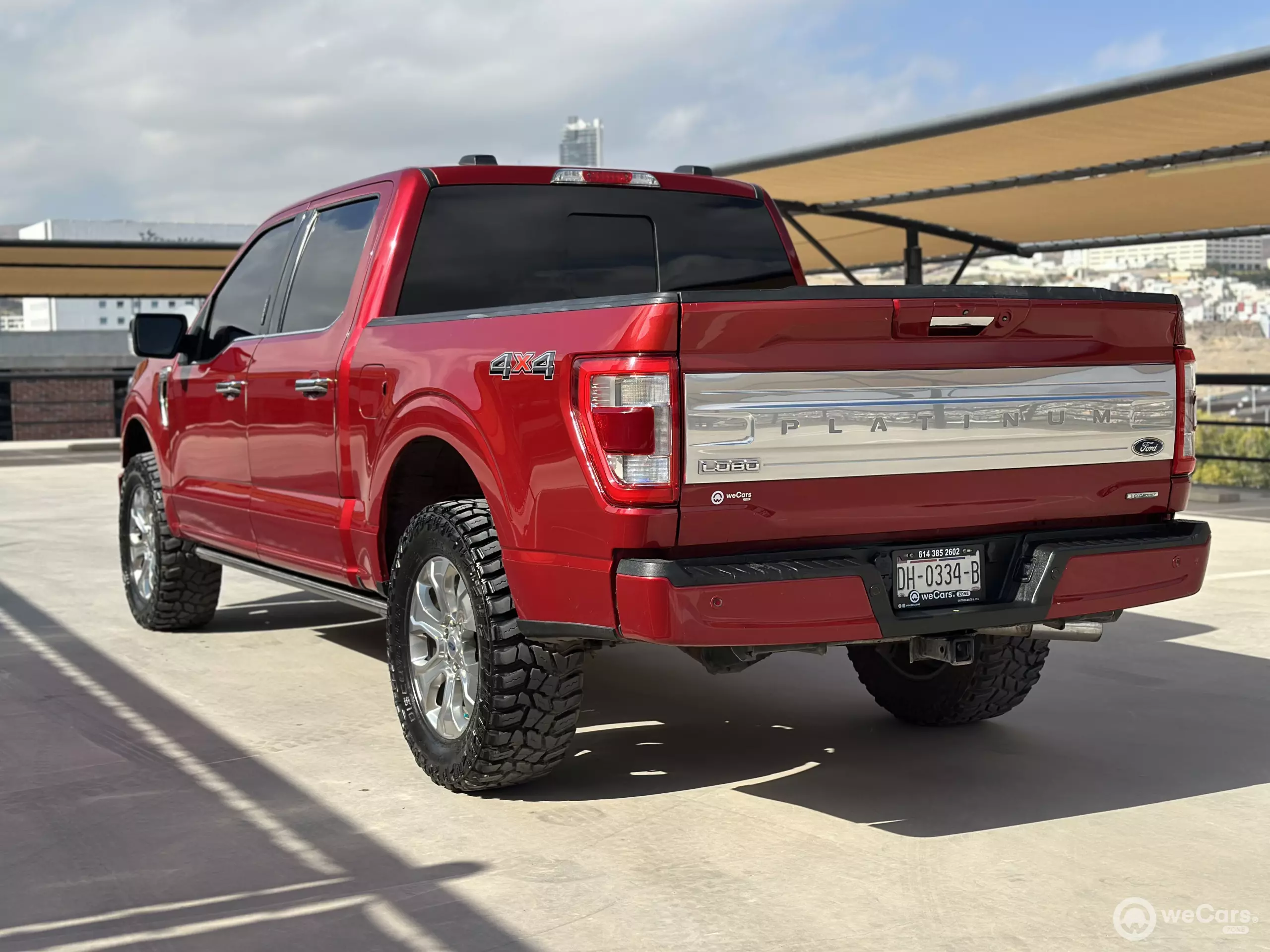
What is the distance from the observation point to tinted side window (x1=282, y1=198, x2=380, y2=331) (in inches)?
224

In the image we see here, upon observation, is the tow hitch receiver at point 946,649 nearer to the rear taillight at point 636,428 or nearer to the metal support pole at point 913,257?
the rear taillight at point 636,428

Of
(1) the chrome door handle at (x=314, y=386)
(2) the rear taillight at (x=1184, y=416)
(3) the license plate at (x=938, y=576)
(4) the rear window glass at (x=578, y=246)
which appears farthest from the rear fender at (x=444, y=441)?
(2) the rear taillight at (x=1184, y=416)

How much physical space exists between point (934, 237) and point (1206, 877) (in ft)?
46.4

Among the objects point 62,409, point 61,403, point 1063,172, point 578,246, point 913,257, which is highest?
point 1063,172

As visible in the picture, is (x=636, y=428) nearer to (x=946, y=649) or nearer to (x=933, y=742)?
(x=946, y=649)

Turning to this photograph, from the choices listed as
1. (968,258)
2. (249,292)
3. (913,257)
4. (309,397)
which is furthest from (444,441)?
(968,258)

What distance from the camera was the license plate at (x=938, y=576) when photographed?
416 centimetres

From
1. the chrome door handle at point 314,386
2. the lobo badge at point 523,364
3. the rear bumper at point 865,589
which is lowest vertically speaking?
the rear bumper at point 865,589

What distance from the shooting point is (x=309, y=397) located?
5.69 m

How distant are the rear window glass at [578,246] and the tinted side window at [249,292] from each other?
1198 mm

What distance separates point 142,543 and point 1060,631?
16.9 ft

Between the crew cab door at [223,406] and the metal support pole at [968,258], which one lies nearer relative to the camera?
the crew cab door at [223,406]

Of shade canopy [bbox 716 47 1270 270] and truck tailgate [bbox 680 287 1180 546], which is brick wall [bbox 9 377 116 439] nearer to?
shade canopy [bbox 716 47 1270 270]

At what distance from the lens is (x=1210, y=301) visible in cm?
11581
